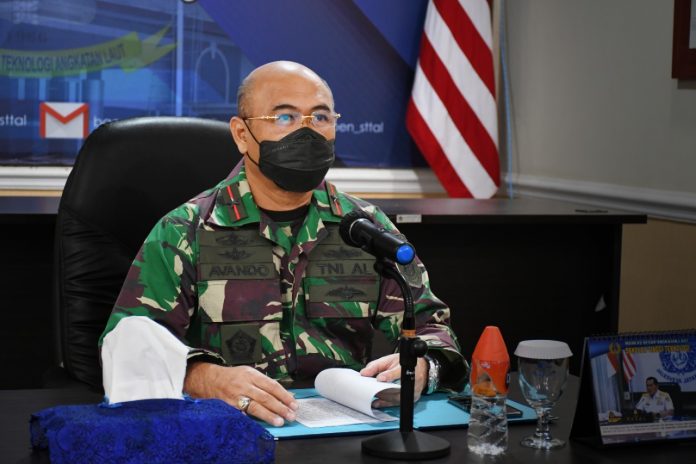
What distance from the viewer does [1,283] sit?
273 cm

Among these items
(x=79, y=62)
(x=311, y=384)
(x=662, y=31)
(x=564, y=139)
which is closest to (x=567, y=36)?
(x=564, y=139)

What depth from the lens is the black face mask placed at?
2.06 m

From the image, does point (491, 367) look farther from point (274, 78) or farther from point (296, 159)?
point (274, 78)

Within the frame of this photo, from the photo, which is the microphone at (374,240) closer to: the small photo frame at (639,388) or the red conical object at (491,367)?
the red conical object at (491,367)

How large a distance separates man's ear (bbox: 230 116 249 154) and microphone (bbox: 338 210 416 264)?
65 centimetres

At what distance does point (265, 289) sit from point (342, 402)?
1.35ft

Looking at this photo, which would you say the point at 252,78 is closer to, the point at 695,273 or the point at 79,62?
the point at 695,273

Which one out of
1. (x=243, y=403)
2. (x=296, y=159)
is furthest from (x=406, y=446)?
(x=296, y=159)

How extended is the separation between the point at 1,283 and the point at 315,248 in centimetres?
106

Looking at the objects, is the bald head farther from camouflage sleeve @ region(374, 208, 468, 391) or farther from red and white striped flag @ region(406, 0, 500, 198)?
red and white striped flag @ region(406, 0, 500, 198)

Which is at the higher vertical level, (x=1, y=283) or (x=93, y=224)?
(x=93, y=224)

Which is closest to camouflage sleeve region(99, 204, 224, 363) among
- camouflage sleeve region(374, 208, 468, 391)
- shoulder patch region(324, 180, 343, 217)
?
shoulder patch region(324, 180, 343, 217)

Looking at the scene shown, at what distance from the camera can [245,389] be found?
163 centimetres

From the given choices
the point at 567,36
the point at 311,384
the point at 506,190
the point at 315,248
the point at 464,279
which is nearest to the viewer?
the point at 311,384
